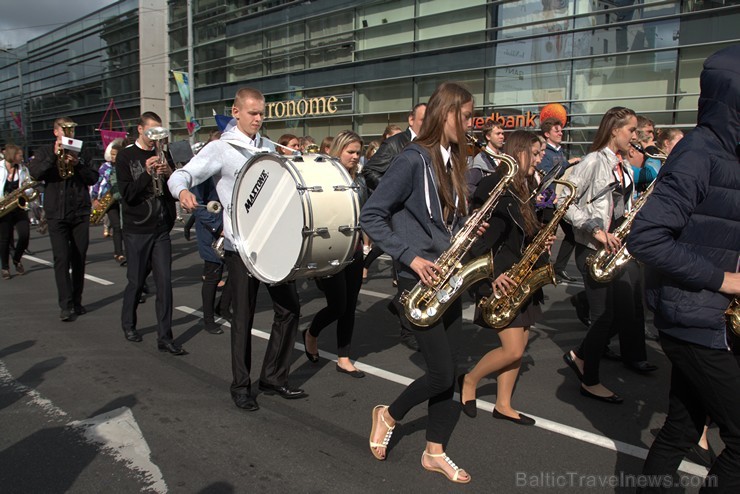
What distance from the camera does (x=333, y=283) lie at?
4613mm

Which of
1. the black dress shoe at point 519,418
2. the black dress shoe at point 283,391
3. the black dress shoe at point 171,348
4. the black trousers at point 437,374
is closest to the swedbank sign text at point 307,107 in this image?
the black dress shoe at point 171,348

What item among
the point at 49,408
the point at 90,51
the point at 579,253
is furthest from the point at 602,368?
the point at 90,51

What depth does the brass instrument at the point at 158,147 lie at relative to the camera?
5.10 metres

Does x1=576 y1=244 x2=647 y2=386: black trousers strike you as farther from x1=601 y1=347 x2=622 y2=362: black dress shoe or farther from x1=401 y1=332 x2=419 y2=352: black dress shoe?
x1=401 y1=332 x2=419 y2=352: black dress shoe

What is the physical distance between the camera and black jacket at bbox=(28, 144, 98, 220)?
640cm

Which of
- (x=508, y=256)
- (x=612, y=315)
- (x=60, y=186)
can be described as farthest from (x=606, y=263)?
(x=60, y=186)

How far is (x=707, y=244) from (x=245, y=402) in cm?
304

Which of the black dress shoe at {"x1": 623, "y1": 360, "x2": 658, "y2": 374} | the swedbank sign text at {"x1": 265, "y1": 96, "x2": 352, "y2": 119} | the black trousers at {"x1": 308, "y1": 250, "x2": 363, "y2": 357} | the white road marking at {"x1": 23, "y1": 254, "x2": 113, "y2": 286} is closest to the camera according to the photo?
the black trousers at {"x1": 308, "y1": 250, "x2": 363, "y2": 357}

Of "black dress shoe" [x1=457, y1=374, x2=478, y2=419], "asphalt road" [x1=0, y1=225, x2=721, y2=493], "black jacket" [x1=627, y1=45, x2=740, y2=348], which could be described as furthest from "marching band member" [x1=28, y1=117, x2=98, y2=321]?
"black jacket" [x1=627, y1=45, x2=740, y2=348]

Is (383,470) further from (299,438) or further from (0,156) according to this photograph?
(0,156)

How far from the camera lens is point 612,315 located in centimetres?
432

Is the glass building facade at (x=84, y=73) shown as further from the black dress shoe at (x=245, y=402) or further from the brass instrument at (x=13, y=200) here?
the black dress shoe at (x=245, y=402)

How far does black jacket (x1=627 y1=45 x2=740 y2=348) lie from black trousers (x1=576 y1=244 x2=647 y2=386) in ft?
6.44

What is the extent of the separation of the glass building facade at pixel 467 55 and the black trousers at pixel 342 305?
41.5ft
